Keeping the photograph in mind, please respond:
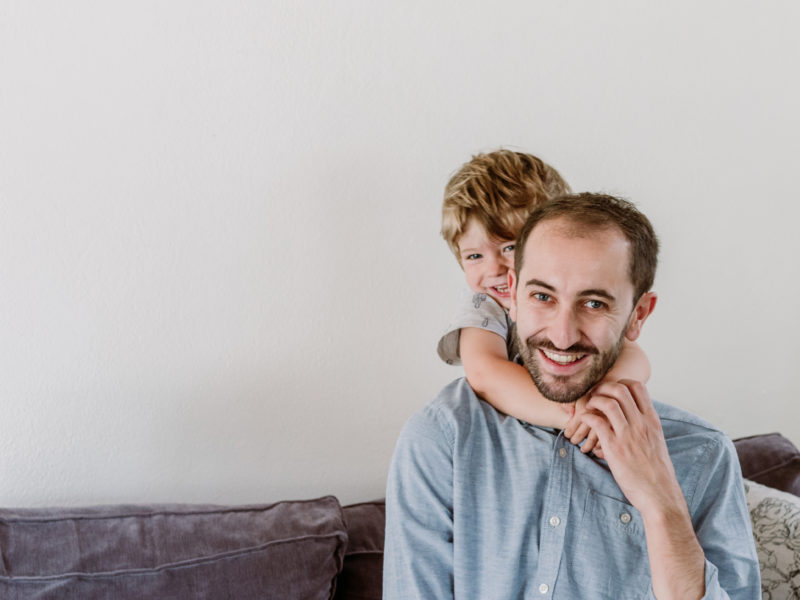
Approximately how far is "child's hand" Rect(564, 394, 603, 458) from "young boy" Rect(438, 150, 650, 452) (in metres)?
0.05

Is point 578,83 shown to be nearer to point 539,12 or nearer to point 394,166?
point 539,12

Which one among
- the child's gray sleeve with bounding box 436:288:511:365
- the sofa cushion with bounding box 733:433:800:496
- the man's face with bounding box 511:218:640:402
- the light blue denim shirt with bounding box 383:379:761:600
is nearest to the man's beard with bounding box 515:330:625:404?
the man's face with bounding box 511:218:640:402

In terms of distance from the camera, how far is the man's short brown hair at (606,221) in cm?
142

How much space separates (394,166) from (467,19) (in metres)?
0.38

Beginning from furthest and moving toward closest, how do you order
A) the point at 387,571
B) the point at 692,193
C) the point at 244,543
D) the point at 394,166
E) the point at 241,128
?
the point at 692,193
the point at 394,166
the point at 241,128
the point at 244,543
the point at 387,571

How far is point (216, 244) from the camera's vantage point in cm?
175

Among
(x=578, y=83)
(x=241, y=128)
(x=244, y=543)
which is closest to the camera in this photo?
(x=244, y=543)

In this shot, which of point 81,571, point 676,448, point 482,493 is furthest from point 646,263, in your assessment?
point 81,571

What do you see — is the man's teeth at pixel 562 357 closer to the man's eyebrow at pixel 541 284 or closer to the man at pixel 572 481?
the man at pixel 572 481

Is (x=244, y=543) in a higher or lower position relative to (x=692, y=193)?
lower

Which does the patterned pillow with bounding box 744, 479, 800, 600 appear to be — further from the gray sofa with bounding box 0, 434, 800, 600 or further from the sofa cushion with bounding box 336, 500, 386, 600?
the sofa cushion with bounding box 336, 500, 386, 600

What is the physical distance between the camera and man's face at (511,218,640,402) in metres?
1.39

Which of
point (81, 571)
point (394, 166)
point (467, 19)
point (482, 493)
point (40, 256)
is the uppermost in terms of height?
point (467, 19)

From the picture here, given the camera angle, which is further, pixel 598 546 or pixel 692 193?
pixel 692 193
